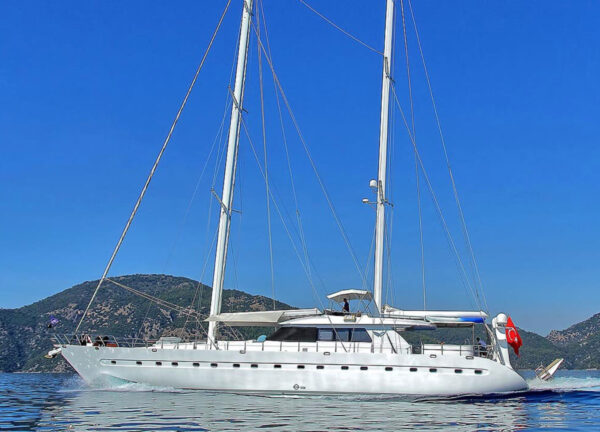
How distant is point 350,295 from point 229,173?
727cm

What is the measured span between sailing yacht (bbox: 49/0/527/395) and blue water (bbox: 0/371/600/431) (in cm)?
63

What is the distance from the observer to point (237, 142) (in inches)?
1022

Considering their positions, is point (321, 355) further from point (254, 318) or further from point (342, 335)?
point (254, 318)

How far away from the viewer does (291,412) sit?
56.5ft

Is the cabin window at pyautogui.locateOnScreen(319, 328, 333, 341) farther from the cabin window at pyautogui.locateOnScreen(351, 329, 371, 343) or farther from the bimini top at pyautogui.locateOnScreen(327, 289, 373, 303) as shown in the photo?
the bimini top at pyautogui.locateOnScreen(327, 289, 373, 303)

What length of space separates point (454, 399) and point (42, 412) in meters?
13.7

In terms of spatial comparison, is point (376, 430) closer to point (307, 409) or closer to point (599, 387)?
point (307, 409)

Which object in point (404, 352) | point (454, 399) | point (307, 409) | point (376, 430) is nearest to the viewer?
point (376, 430)

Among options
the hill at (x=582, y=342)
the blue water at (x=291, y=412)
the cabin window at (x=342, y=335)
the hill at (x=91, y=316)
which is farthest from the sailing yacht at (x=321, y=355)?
the hill at (x=582, y=342)

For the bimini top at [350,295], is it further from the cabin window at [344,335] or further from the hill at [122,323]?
the hill at [122,323]

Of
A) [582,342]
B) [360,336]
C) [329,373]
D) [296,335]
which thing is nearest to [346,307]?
[360,336]

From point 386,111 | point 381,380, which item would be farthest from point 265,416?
point 386,111

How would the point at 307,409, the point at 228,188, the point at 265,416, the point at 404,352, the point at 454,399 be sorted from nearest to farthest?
the point at 265,416 → the point at 307,409 → the point at 454,399 → the point at 404,352 → the point at 228,188

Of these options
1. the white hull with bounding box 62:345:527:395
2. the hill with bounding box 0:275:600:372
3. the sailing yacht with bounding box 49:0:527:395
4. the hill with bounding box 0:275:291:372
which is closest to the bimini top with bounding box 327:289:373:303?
the sailing yacht with bounding box 49:0:527:395
